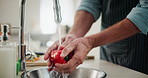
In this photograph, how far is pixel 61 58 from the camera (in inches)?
34.3

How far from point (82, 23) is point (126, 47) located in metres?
0.26

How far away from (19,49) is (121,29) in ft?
1.34

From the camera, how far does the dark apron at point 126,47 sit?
1395 mm

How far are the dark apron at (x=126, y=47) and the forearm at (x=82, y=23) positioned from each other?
11 centimetres

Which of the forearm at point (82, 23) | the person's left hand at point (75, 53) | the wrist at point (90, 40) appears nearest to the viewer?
the person's left hand at point (75, 53)

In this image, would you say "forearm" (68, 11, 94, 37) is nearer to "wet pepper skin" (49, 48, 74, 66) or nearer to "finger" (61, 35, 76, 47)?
"finger" (61, 35, 76, 47)

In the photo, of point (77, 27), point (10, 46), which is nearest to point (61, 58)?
point (10, 46)

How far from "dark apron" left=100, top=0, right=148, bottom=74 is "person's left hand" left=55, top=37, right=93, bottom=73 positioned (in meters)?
0.47

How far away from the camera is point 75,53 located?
3.02ft

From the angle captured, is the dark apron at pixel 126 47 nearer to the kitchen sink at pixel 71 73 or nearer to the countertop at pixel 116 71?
the countertop at pixel 116 71

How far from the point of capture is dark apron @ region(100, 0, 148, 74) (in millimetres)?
1395

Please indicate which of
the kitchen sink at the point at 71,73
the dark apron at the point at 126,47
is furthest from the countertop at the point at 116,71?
the dark apron at the point at 126,47

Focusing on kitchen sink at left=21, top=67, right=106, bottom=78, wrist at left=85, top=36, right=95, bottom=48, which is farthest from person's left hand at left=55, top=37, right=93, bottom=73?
kitchen sink at left=21, top=67, right=106, bottom=78

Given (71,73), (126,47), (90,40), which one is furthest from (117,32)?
(126,47)
